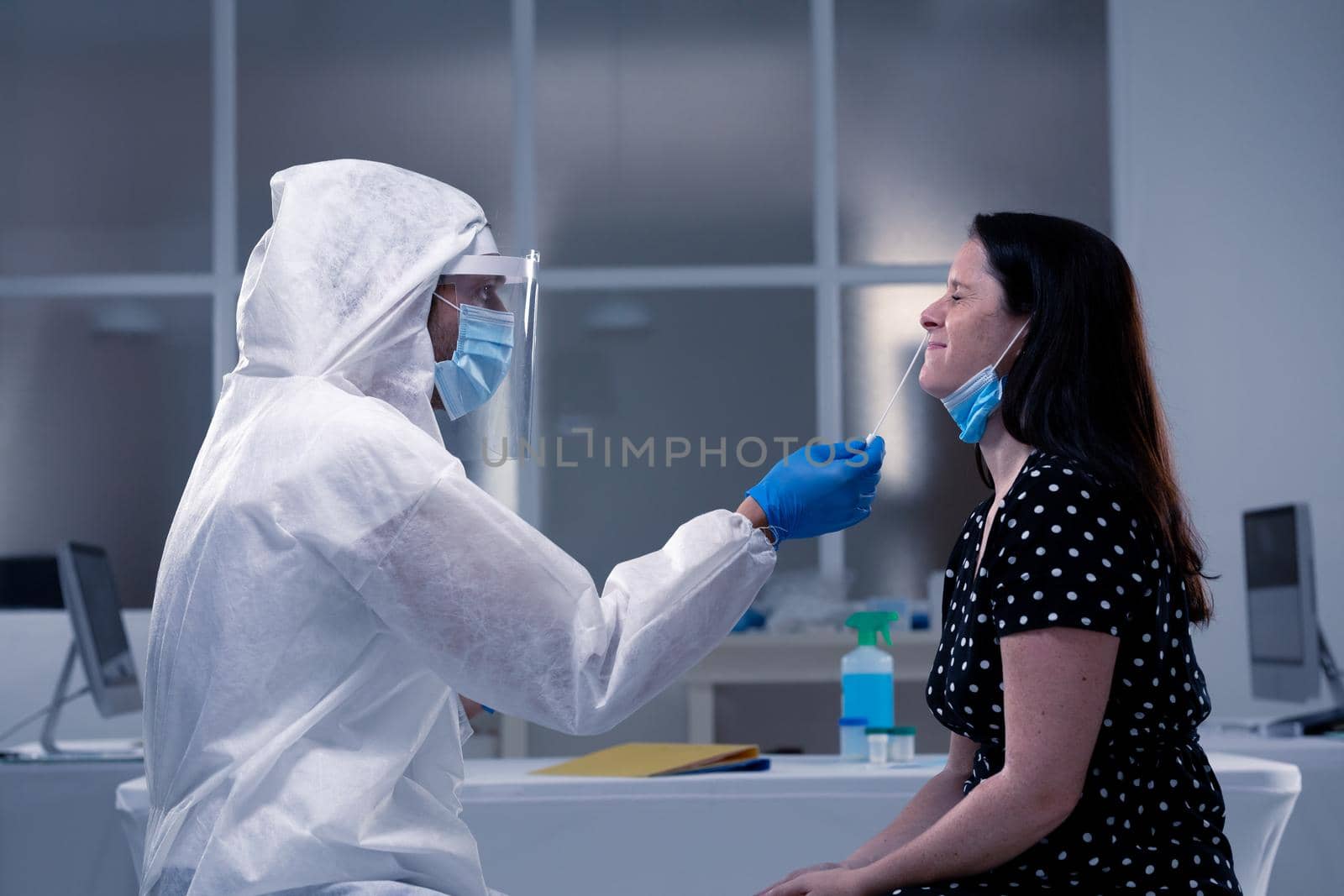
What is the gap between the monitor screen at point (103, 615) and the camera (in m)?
3.15

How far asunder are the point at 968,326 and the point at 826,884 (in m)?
0.65

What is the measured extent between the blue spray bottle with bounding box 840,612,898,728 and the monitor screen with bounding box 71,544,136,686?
1855 mm

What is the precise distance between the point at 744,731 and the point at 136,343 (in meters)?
2.73

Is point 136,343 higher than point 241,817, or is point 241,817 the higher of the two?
point 136,343

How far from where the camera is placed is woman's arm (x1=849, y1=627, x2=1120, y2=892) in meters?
1.26

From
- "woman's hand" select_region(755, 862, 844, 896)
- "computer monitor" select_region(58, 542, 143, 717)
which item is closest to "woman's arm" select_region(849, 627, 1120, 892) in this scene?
"woman's hand" select_region(755, 862, 844, 896)

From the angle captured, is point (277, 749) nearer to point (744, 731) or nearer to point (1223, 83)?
point (744, 731)

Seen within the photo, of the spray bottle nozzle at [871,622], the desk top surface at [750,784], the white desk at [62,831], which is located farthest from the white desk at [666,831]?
the white desk at [62,831]

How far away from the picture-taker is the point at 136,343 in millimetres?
5016

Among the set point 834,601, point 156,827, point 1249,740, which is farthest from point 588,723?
point 834,601

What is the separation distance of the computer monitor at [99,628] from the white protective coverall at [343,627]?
6.27 feet

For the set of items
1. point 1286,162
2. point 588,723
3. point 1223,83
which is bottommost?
point 588,723

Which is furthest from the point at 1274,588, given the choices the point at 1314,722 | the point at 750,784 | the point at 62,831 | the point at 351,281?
the point at 62,831
